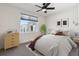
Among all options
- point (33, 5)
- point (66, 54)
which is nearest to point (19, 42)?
point (33, 5)

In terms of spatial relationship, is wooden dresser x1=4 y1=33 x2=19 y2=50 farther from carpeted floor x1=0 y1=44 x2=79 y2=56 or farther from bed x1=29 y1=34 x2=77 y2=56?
bed x1=29 y1=34 x2=77 y2=56

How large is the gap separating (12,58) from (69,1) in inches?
45.7

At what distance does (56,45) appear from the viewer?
4.19 ft

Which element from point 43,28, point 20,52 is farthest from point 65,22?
point 20,52

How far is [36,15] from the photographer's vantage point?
4.58 ft

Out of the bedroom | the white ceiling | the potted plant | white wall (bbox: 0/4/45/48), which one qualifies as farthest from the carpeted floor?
the white ceiling

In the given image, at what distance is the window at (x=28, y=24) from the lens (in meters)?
1.38

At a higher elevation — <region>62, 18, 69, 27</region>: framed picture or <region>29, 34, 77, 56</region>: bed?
<region>62, 18, 69, 27</region>: framed picture

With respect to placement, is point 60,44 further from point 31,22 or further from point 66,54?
point 31,22

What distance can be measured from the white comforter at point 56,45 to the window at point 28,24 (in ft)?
0.73

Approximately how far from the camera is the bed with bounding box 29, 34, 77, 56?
1271mm

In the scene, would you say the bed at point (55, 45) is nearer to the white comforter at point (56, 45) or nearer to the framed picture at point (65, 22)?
the white comforter at point (56, 45)

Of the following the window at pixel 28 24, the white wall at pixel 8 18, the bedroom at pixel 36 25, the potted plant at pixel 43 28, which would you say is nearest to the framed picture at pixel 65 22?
the bedroom at pixel 36 25

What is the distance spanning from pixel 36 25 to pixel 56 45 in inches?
17.1
